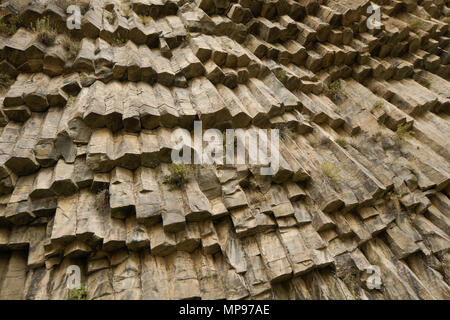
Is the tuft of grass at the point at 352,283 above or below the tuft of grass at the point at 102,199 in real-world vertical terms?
below

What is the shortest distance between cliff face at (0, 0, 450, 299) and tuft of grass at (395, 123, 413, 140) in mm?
51

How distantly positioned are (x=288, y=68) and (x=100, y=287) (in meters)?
9.47

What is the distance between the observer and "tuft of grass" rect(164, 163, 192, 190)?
664 cm

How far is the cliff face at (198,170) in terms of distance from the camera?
5.98m

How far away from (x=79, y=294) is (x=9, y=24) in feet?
26.5

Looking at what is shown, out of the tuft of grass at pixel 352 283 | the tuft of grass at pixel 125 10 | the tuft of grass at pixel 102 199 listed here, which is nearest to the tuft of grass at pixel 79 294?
the tuft of grass at pixel 102 199

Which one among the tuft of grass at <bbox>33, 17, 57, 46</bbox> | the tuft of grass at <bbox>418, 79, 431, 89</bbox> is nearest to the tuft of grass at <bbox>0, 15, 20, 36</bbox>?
the tuft of grass at <bbox>33, 17, 57, 46</bbox>

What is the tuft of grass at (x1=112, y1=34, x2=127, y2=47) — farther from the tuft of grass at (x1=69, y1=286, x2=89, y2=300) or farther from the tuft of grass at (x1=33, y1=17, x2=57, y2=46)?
the tuft of grass at (x1=69, y1=286, x2=89, y2=300)

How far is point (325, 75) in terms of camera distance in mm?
11016

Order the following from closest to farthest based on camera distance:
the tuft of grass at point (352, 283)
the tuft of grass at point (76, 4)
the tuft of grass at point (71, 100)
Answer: the tuft of grass at point (352, 283)
the tuft of grass at point (71, 100)
the tuft of grass at point (76, 4)

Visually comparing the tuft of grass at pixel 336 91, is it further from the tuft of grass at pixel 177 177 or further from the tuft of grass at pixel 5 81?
the tuft of grass at pixel 5 81

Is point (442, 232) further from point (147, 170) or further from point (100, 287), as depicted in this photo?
point (100, 287)

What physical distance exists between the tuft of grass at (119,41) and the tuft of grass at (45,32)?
169cm
